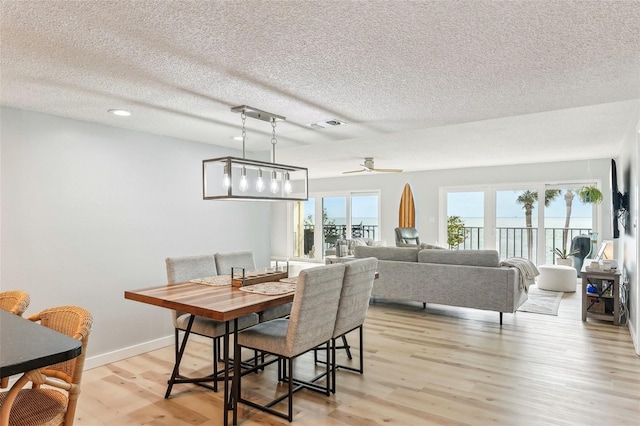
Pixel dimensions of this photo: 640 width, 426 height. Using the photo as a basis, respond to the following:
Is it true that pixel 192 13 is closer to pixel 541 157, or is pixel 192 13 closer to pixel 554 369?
pixel 554 369

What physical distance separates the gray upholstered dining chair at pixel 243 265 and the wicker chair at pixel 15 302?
1.81 m

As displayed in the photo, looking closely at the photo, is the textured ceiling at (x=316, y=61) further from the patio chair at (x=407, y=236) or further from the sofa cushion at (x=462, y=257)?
the patio chair at (x=407, y=236)

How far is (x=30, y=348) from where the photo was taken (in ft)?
3.79

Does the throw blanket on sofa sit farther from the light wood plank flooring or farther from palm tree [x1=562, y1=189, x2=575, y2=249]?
palm tree [x1=562, y1=189, x2=575, y2=249]

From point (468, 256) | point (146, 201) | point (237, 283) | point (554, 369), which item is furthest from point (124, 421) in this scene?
point (468, 256)

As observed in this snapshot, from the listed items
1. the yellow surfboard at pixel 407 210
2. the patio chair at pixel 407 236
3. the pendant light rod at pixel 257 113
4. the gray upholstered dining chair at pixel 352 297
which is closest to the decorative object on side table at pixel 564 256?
the patio chair at pixel 407 236

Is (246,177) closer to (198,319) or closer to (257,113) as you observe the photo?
(257,113)

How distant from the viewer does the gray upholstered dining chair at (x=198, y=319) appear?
3.00 meters

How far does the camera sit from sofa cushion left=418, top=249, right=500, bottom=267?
490 centimetres

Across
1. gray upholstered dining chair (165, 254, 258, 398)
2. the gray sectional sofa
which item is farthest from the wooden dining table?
the gray sectional sofa

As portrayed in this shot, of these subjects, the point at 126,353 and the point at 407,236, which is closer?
the point at 126,353

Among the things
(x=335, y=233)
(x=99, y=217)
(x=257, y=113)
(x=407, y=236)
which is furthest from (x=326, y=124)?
(x=335, y=233)

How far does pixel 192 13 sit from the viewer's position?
5.64 feet

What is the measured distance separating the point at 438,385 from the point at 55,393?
2525 millimetres
